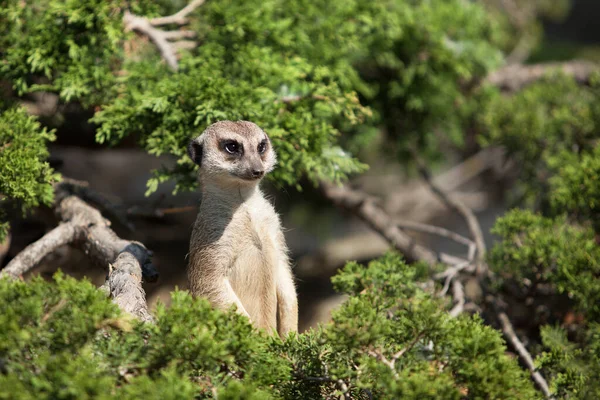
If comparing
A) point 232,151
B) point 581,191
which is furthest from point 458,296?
point 232,151

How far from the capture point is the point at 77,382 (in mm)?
2383

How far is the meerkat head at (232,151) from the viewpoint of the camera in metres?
4.03

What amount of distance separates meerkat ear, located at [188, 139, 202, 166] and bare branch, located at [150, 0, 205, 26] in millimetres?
1596

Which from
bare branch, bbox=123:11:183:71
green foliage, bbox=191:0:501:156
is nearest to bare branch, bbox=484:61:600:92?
green foliage, bbox=191:0:501:156

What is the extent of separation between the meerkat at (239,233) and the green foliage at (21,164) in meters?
1.00

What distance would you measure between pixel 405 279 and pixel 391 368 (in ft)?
4.61

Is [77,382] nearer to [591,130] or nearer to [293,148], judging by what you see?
[293,148]

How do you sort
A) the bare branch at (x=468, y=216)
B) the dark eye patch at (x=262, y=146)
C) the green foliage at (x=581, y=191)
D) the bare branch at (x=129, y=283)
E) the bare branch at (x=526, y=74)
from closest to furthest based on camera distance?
1. the bare branch at (x=129, y=283)
2. the dark eye patch at (x=262, y=146)
3. the green foliage at (x=581, y=191)
4. the bare branch at (x=468, y=216)
5. the bare branch at (x=526, y=74)

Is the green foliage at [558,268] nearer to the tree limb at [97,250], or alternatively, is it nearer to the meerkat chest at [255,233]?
the meerkat chest at [255,233]

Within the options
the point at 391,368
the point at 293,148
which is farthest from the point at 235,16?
the point at 391,368

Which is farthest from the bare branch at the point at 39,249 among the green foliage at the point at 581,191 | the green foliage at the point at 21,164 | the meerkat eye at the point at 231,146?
the green foliage at the point at 581,191

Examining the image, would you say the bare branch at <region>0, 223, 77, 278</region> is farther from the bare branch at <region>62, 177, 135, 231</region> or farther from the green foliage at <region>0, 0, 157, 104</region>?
the green foliage at <region>0, 0, 157, 104</region>

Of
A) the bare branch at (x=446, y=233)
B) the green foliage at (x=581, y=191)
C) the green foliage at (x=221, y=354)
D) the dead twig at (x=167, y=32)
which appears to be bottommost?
the bare branch at (x=446, y=233)

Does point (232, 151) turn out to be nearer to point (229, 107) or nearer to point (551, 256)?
point (229, 107)
